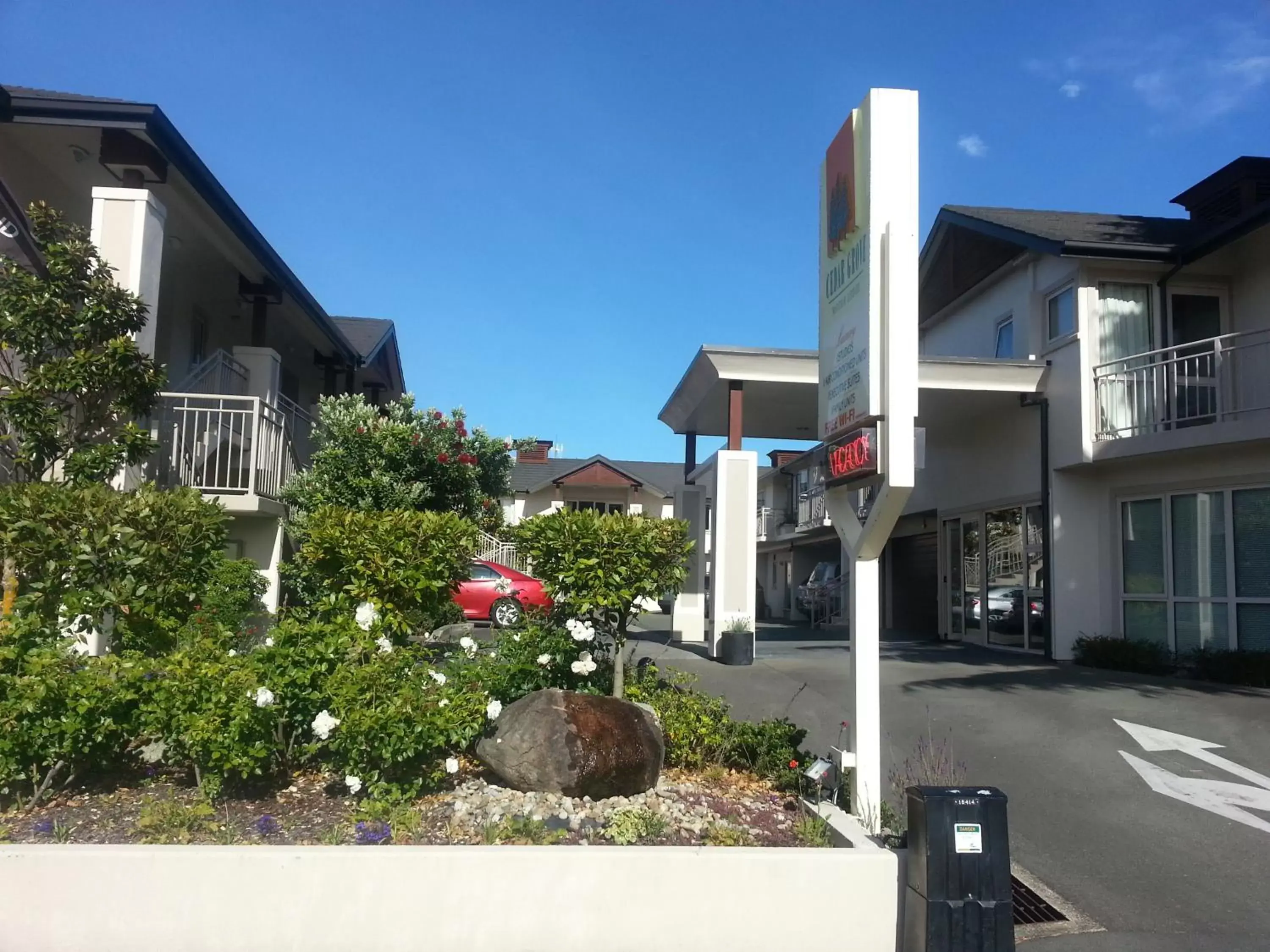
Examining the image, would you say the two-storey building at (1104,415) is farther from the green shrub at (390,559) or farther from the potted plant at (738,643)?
the green shrub at (390,559)

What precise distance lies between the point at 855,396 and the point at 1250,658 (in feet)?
27.6

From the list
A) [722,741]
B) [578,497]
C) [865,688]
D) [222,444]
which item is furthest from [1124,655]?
[578,497]

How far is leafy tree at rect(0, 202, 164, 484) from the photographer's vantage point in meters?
7.61

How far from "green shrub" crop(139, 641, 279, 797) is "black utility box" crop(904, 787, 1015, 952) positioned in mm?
3404

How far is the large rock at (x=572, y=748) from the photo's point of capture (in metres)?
5.38

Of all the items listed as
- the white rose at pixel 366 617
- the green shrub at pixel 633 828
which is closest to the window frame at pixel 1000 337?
the green shrub at pixel 633 828

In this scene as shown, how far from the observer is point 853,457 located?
5121 millimetres

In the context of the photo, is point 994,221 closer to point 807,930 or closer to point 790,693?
point 790,693

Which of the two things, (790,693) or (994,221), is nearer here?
(790,693)

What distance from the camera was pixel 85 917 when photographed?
4211mm

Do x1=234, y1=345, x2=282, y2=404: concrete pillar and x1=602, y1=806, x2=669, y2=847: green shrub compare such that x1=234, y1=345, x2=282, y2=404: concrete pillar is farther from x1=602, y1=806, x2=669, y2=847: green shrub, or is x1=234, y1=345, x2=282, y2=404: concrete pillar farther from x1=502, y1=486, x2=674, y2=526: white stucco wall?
x1=502, y1=486, x2=674, y2=526: white stucco wall

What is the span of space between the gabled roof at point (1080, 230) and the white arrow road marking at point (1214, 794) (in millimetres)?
8126

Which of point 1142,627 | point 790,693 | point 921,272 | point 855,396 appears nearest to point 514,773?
point 855,396

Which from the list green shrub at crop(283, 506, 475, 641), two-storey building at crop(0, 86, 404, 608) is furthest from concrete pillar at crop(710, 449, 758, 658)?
green shrub at crop(283, 506, 475, 641)
